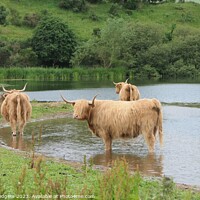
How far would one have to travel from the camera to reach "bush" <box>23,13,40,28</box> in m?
75.1

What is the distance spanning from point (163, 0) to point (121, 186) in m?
94.1

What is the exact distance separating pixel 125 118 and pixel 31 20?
65275mm

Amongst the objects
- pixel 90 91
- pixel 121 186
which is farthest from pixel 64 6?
pixel 121 186

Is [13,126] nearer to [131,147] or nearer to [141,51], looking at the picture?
[131,147]

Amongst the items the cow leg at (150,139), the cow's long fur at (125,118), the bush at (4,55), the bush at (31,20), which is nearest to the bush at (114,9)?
the bush at (31,20)

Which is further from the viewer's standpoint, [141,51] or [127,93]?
[141,51]

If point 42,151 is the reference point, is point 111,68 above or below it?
below

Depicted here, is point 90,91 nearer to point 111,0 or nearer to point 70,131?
point 70,131

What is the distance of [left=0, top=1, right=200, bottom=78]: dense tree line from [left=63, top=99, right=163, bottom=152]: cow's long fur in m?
47.3

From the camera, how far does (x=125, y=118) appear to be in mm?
11984

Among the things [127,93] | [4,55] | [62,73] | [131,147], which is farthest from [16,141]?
[4,55]

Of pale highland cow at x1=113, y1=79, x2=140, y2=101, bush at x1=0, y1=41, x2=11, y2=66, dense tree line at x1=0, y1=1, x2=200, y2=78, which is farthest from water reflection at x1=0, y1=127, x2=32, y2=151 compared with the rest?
dense tree line at x1=0, y1=1, x2=200, y2=78

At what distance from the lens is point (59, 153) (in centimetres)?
1220

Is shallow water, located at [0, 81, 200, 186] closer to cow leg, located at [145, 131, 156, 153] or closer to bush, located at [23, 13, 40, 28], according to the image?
cow leg, located at [145, 131, 156, 153]
